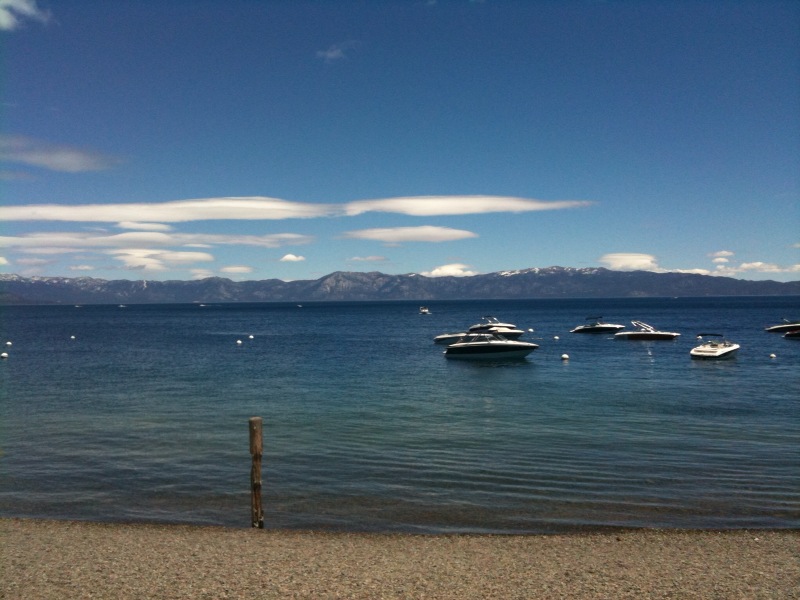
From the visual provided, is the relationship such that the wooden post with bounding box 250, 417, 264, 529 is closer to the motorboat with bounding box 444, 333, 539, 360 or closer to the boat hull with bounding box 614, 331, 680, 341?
the motorboat with bounding box 444, 333, 539, 360

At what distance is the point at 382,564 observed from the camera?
14102 millimetres

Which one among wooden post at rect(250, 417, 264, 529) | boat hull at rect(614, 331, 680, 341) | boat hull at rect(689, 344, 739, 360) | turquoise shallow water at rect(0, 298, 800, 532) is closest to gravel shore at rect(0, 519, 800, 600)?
wooden post at rect(250, 417, 264, 529)

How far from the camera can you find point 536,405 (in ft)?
130

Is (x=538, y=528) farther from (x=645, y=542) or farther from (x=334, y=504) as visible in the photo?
(x=334, y=504)

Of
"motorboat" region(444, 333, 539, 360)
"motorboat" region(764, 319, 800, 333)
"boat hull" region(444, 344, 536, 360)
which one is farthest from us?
"motorboat" region(764, 319, 800, 333)

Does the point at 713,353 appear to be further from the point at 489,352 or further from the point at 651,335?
the point at 651,335

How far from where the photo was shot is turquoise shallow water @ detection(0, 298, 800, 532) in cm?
1922

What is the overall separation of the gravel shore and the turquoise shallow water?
1806 millimetres

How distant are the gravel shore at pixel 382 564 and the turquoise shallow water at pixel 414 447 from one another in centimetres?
181

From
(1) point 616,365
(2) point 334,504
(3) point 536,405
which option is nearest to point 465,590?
(2) point 334,504

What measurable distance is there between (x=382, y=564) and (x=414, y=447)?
1357cm

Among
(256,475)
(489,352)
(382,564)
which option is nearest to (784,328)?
(489,352)

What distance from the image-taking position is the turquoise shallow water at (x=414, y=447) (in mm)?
19219

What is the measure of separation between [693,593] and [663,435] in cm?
1879
